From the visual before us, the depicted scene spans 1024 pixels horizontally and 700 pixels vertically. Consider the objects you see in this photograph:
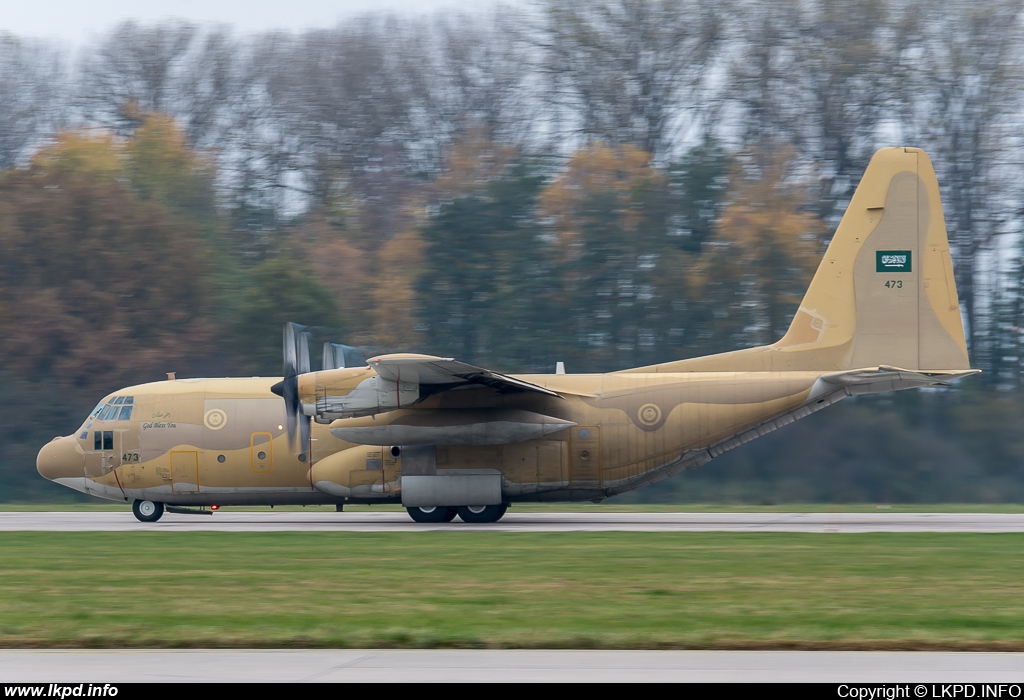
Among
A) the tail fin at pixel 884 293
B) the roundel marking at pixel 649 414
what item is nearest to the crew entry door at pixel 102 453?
the roundel marking at pixel 649 414

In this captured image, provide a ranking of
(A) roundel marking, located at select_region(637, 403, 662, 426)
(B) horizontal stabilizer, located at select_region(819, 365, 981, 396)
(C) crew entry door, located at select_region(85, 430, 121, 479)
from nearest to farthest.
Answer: (B) horizontal stabilizer, located at select_region(819, 365, 981, 396), (A) roundel marking, located at select_region(637, 403, 662, 426), (C) crew entry door, located at select_region(85, 430, 121, 479)

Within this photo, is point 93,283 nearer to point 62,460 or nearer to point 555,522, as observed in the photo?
point 62,460

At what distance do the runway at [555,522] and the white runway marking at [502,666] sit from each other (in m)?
12.8

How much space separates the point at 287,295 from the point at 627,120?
14.8 m

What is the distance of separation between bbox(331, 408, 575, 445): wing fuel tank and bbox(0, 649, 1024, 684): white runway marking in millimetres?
14228

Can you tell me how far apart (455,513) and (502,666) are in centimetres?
1599

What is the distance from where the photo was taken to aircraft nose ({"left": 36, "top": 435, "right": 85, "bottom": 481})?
24766 millimetres

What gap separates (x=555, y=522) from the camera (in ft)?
80.2

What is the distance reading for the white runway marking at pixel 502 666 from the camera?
25.2 ft

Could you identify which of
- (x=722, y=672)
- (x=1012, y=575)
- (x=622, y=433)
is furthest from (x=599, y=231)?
(x=722, y=672)

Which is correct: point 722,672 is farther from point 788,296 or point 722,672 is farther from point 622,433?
point 788,296

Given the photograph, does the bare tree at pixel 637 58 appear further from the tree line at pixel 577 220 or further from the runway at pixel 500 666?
the runway at pixel 500 666

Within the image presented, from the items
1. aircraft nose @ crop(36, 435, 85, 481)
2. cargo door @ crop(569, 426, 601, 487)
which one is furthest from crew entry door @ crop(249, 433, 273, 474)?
cargo door @ crop(569, 426, 601, 487)

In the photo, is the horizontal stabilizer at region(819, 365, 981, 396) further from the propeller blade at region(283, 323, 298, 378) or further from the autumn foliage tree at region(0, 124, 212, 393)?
the autumn foliage tree at region(0, 124, 212, 393)
